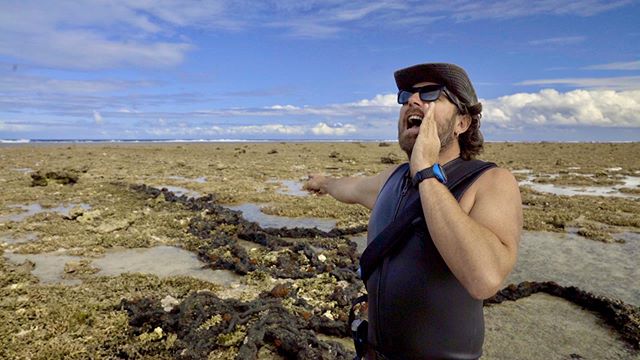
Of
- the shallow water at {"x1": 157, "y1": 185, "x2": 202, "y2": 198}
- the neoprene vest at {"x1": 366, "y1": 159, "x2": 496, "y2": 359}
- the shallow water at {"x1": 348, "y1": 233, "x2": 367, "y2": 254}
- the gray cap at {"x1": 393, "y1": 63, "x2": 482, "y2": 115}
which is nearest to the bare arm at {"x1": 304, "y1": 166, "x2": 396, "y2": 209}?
the gray cap at {"x1": 393, "y1": 63, "x2": 482, "y2": 115}

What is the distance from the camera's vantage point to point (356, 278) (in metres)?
7.37

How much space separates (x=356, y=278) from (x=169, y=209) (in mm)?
7615

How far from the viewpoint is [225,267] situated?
8.05 m

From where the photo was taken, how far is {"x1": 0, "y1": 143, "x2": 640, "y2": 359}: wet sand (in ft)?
17.6

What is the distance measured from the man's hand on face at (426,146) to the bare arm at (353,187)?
0.89 meters

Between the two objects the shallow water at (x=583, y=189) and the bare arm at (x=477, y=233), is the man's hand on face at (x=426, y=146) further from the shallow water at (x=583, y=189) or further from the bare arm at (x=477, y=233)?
the shallow water at (x=583, y=189)

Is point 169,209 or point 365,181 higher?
point 365,181

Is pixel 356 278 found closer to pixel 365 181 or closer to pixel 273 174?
pixel 365 181

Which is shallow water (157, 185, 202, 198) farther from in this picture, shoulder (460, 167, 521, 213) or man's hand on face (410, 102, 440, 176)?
shoulder (460, 167, 521, 213)

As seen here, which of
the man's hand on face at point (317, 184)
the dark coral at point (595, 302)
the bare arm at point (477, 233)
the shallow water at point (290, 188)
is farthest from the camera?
the shallow water at point (290, 188)

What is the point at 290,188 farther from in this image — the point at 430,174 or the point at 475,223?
the point at 475,223

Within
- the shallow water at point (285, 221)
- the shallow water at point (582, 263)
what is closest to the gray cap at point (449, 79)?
the shallow water at point (582, 263)

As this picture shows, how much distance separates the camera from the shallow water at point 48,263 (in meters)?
7.50

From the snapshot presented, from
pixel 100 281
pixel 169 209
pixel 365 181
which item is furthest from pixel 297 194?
pixel 365 181
